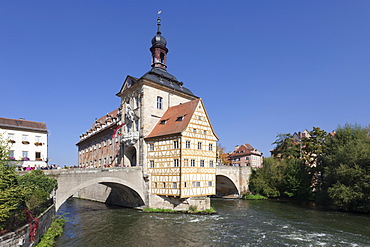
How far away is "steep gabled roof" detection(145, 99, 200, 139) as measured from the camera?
2602 cm

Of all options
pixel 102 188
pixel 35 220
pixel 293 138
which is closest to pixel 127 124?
pixel 102 188

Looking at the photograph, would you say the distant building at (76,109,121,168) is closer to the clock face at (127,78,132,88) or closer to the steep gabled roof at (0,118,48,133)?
the clock face at (127,78,132,88)

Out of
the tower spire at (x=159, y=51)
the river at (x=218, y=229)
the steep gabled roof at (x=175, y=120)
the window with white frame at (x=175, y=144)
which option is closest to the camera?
the river at (x=218, y=229)

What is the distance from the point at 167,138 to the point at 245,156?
56.0 meters

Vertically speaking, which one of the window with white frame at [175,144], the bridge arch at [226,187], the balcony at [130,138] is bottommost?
the bridge arch at [226,187]

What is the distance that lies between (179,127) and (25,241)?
16.6 metres

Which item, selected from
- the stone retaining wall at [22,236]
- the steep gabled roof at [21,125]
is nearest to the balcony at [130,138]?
the steep gabled roof at [21,125]

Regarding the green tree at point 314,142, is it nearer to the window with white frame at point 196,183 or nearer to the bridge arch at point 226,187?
the bridge arch at point 226,187

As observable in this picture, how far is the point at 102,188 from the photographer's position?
35531mm

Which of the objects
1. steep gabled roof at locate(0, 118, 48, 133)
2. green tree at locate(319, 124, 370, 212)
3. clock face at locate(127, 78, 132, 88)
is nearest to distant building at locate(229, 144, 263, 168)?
green tree at locate(319, 124, 370, 212)

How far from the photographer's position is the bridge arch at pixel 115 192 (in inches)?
810

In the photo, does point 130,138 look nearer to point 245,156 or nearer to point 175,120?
point 175,120

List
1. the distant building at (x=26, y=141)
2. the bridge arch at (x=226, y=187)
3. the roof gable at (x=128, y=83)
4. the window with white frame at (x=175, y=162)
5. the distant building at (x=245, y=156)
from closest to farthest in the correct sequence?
the window with white frame at (x=175, y=162), the distant building at (x=26, y=141), the roof gable at (x=128, y=83), the bridge arch at (x=226, y=187), the distant building at (x=245, y=156)

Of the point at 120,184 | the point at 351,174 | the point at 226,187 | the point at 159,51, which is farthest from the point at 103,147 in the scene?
the point at 351,174
